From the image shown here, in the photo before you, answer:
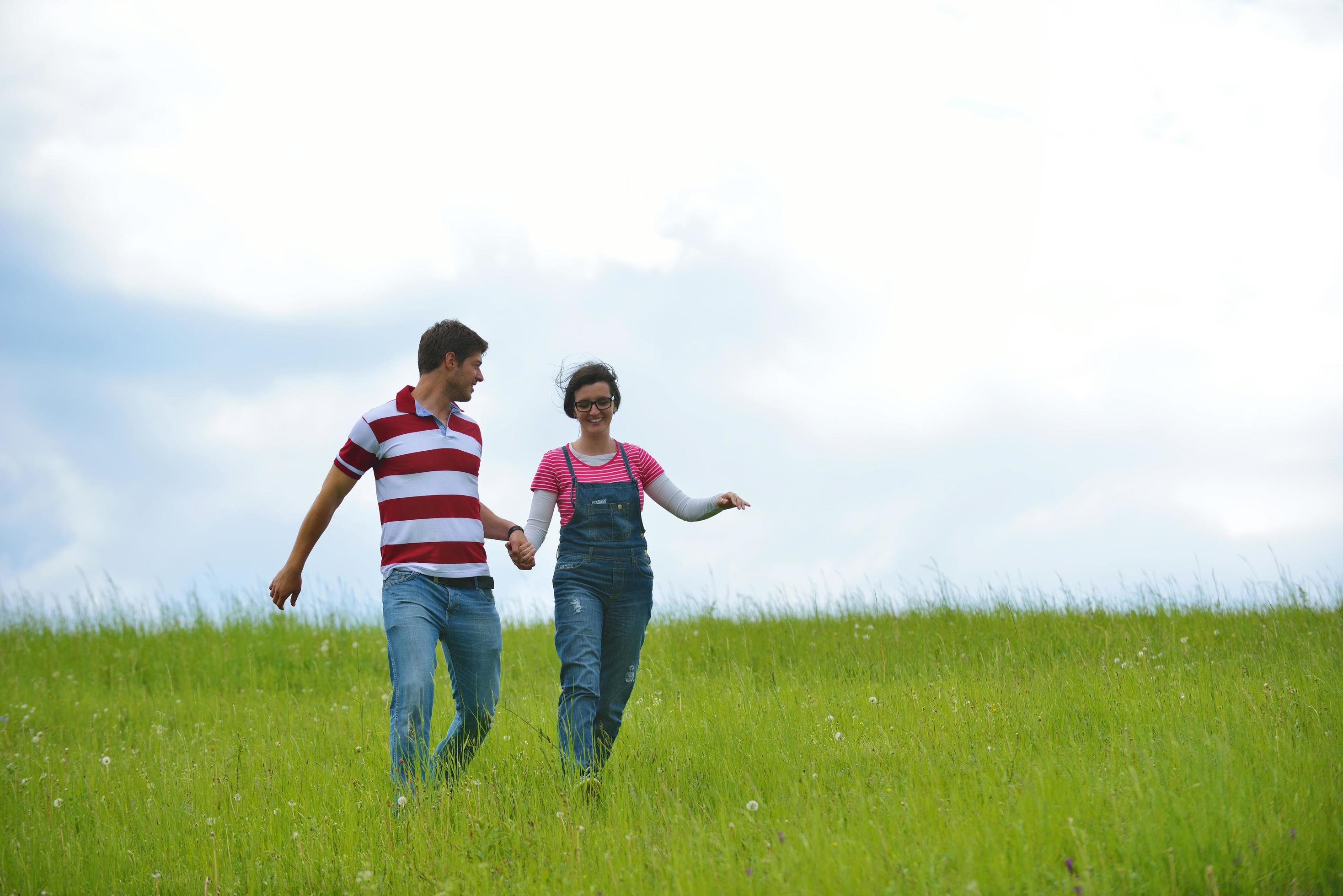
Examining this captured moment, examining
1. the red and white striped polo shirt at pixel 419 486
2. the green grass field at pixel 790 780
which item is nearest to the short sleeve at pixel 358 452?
the red and white striped polo shirt at pixel 419 486

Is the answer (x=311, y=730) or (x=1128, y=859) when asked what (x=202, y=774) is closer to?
(x=311, y=730)

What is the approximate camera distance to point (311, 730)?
33.2 ft

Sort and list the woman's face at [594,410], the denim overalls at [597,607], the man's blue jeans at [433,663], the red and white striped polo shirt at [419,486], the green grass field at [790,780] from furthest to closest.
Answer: the woman's face at [594,410]
the red and white striped polo shirt at [419,486]
the denim overalls at [597,607]
the man's blue jeans at [433,663]
the green grass field at [790,780]

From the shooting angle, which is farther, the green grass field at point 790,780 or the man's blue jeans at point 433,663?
the man's blue jeans at point 433,663

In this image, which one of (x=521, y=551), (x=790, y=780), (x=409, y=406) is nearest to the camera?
(x=521, y=551)

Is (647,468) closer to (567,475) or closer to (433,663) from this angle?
(567,475)

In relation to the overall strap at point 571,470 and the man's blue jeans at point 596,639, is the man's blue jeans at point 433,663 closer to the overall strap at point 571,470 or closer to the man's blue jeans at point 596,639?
the man's blue jeans at point 596,639

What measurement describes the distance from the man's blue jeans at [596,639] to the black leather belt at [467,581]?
55cm

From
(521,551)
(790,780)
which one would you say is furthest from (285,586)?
(790,780)

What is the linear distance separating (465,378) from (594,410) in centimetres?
96

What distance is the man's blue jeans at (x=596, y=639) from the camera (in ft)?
20.2

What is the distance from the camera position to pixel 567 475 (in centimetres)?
643

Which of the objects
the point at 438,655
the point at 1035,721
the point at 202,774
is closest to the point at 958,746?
the point at 1035,721

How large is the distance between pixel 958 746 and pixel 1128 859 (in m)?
2.38
